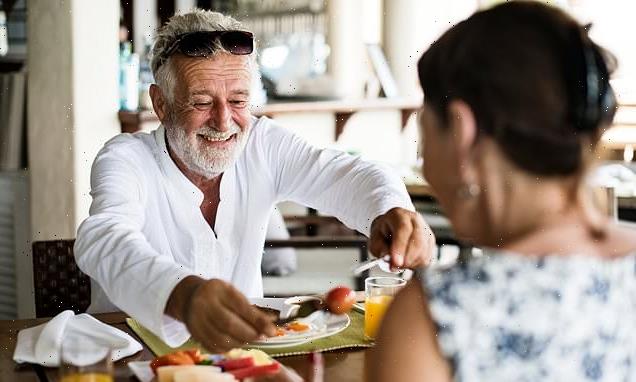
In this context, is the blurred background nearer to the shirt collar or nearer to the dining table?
the shirt collar

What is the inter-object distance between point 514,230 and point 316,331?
0.98 meters

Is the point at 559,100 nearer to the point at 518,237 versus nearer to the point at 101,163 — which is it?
the point at 518,237

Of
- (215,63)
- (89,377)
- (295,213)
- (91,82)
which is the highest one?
(215,63)

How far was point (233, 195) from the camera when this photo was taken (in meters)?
2.53

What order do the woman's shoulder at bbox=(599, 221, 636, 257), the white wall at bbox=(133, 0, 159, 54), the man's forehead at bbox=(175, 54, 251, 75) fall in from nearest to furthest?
the woman's shoulder at bbox=(599, 221, 636, 257), the man's forehead at bbox=(175, 54, 251, 75), the white wall at bbox=(133, 0, 159, 54)

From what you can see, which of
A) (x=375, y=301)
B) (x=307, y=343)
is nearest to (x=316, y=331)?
(x=307, y=343)

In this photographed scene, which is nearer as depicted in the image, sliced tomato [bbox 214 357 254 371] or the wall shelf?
sliced tomato [bbox 214 357 254 371]

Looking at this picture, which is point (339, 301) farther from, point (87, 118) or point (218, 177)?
point (87, 118)

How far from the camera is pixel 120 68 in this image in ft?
12.4

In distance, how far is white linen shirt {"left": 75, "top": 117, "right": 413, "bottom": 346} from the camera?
2201 mm

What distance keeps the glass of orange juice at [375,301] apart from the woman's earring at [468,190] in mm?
973

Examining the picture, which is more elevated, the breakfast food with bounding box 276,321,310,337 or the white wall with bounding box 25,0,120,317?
the white wall with bounding box 25,0,120,317

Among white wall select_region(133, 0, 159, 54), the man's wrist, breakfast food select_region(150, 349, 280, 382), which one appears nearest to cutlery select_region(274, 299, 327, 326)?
breakfast food select_region(150, 349, 280, 382)

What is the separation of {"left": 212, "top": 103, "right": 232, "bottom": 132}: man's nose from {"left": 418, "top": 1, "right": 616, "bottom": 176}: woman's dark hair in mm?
1465
